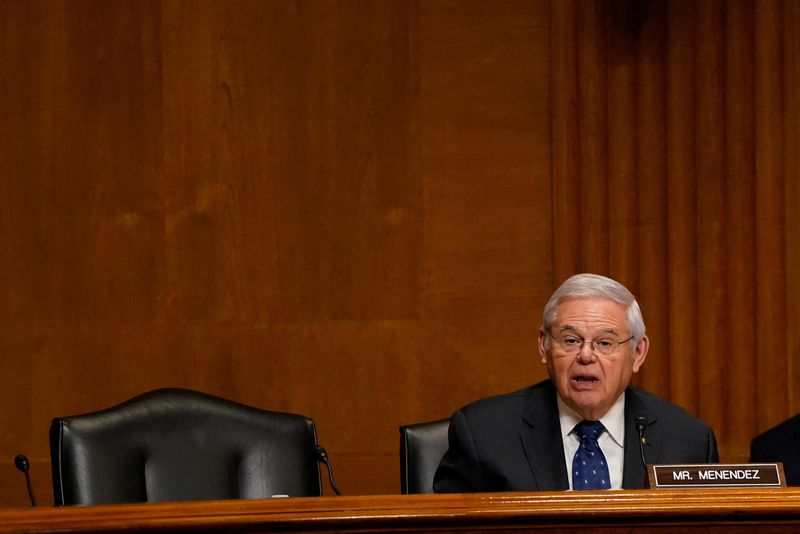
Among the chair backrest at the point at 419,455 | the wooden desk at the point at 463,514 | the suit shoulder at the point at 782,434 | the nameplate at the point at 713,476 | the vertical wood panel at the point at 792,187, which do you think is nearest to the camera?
the wooden desk at the point at 463,514

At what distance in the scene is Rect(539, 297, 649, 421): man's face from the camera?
10.6 feet

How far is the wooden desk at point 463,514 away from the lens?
6.95 feet

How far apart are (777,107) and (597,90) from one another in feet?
2.17

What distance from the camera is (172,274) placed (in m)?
4.73

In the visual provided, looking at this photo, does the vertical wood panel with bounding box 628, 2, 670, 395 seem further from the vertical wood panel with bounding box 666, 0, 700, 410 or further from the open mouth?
the open mouth

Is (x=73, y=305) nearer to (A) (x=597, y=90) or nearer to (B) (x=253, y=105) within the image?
(B) (x=253, y=105)

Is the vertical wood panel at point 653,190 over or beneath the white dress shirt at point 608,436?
over

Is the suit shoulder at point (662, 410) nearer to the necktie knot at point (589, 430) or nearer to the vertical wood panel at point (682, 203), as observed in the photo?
the necktie knot at point (589, 430)

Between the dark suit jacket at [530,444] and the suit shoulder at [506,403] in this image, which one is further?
the suit shoulder at [506,403]

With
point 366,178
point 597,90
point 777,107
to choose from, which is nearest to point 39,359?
point 366,178

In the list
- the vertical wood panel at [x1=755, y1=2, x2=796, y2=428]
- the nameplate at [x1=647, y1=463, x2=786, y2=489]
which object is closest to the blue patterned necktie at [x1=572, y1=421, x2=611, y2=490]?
the nameplate at [x1=647, y1=463, x2=786, y2=489]

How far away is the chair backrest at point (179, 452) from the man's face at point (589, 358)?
720mm

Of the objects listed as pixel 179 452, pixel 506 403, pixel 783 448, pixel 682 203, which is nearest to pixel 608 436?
pixel 506 403

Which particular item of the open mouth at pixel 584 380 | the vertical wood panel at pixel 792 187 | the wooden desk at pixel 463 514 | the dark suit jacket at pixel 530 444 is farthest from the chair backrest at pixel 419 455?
the vertical wood panel at pixel 792 187
